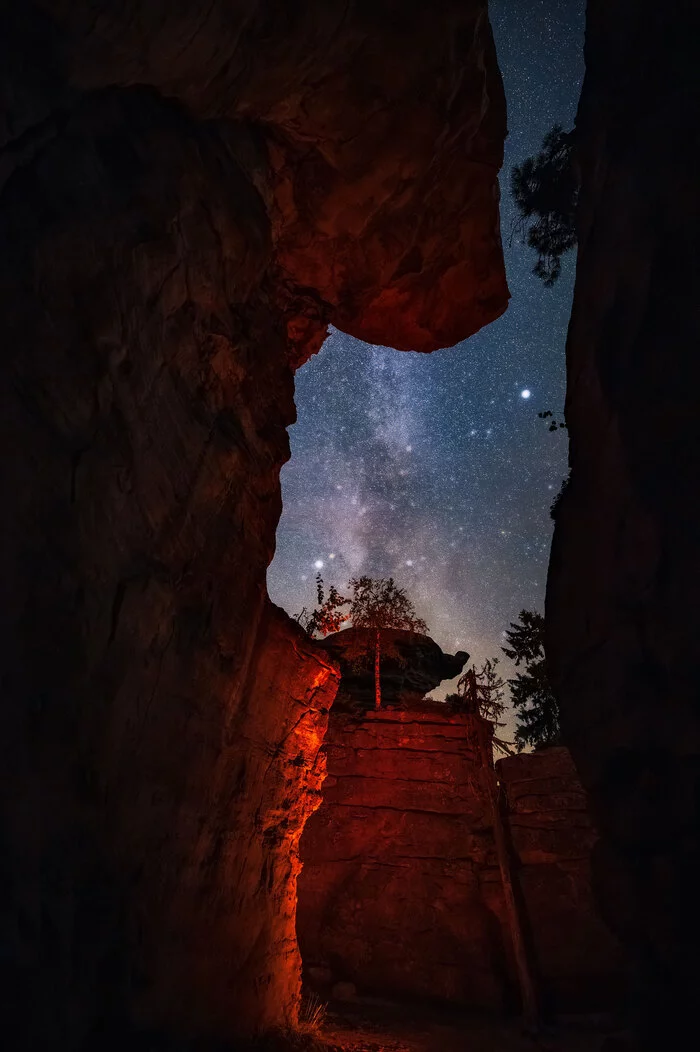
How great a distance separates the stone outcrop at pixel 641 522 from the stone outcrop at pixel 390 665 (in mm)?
11218

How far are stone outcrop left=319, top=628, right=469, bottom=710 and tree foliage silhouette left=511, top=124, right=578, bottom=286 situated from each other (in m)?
11.7

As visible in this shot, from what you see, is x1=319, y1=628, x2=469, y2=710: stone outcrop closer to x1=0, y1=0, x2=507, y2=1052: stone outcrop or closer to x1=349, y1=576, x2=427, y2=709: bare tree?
x1=349, y1=576, x2=427, y2=709: bare tree

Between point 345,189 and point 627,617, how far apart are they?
6.92m

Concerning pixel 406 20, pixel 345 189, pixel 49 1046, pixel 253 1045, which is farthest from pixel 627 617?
pixel 406 20

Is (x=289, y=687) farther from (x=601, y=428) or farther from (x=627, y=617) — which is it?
(x=601, y=428)

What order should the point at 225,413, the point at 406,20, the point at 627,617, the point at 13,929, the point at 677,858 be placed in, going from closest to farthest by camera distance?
the point at 13,929 < the point at 677,858 < the point at 627,617 < the point at 225,413 < the point at 406,20

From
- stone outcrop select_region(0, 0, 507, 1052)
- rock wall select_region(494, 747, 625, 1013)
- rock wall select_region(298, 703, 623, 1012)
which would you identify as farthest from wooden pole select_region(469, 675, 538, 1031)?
stone outcrop select_region(0, 0, 507, 1052)

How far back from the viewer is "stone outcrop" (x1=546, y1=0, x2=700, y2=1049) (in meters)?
4.02

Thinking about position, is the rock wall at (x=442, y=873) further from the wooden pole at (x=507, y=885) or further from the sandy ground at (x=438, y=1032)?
the sandy ground at (x=438, y=1032)

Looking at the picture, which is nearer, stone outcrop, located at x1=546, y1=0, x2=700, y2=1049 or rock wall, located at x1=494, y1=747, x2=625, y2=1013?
stone outcrop, located at x1=546, y1=0, x2=700, y2=1049

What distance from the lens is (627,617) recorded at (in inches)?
186

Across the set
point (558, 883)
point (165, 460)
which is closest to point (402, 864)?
point (558, 883)

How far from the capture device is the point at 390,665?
21125 mm

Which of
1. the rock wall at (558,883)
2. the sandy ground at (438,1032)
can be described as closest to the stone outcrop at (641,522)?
the sandy ground at (438,1032)
